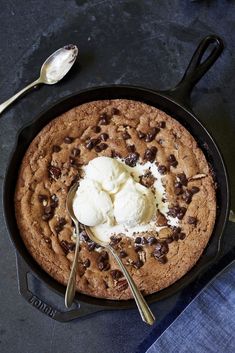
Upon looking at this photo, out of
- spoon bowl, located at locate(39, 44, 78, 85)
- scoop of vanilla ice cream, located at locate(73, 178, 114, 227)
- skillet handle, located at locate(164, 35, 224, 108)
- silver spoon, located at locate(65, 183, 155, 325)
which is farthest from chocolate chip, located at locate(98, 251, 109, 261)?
spoon bowl, located at locate(39, 44, 78, 85)

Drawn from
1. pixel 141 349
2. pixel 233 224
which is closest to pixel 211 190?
pixel 233 224

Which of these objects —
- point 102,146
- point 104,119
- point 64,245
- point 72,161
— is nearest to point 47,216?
point 64,245

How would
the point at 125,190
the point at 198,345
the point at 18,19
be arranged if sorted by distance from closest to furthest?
1. the point at 125,190
2. the point at 198,345
3. the point at 18,19

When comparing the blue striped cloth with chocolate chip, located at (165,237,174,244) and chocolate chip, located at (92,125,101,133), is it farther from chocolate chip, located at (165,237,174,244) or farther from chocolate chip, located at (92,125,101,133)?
chocolate chip, located at (92,125,101,133)

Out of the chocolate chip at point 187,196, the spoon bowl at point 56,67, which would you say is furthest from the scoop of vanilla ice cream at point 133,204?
the spoon bowl at point 56,67

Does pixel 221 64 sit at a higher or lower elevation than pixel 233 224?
higher

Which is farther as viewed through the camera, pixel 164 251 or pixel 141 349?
pixel 141 349

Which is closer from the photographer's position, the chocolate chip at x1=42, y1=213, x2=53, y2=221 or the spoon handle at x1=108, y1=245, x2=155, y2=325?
the spoon handle at x1=108, y1=245, x2=155, y2=325

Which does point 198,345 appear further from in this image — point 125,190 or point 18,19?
point 18,19
